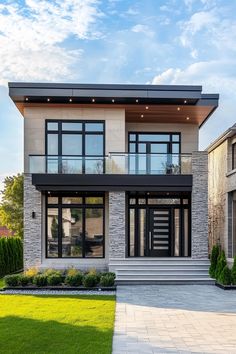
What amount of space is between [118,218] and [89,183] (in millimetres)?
1907

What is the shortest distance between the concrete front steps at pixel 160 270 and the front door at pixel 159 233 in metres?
1.48

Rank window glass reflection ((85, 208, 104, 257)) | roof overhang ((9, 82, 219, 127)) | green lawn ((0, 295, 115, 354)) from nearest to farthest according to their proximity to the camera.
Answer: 1. green lawn ((0, 295, 115, 354))
2. roof overhang ((9, 82, 219, 127))
3. window glass reflection ((85, 208, 104, 257))

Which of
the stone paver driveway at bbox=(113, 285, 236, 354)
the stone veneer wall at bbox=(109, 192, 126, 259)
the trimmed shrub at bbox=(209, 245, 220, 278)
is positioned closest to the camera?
the stone paver driveway at bbox=(113, 285, 236, 354)

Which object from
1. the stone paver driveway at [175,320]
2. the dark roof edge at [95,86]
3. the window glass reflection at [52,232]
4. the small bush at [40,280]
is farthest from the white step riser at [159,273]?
the dark roof edge at [95,86]

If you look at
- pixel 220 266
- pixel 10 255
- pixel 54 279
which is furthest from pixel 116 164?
pixel 10 255

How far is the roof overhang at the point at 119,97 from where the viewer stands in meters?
16.3

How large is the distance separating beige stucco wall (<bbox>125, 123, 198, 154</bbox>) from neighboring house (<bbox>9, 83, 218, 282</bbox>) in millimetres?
574

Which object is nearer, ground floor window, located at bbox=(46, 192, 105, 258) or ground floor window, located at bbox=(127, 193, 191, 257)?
ground floor window, located at bbox=(46, 192, 105, 258)

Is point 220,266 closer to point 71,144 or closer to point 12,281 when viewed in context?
point 12,281

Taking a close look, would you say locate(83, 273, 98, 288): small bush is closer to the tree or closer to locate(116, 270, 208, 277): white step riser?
locate(116, 270, 208, 277): white step riser

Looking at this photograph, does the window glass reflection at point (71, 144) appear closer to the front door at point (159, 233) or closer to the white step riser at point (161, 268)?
the front door at point (159, 233)

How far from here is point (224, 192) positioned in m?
18.3

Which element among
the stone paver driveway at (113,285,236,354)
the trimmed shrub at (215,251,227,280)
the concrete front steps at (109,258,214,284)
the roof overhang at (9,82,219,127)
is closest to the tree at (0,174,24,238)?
the roof overhang at (9,82,219,127)

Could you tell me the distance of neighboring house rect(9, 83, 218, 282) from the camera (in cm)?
1639
